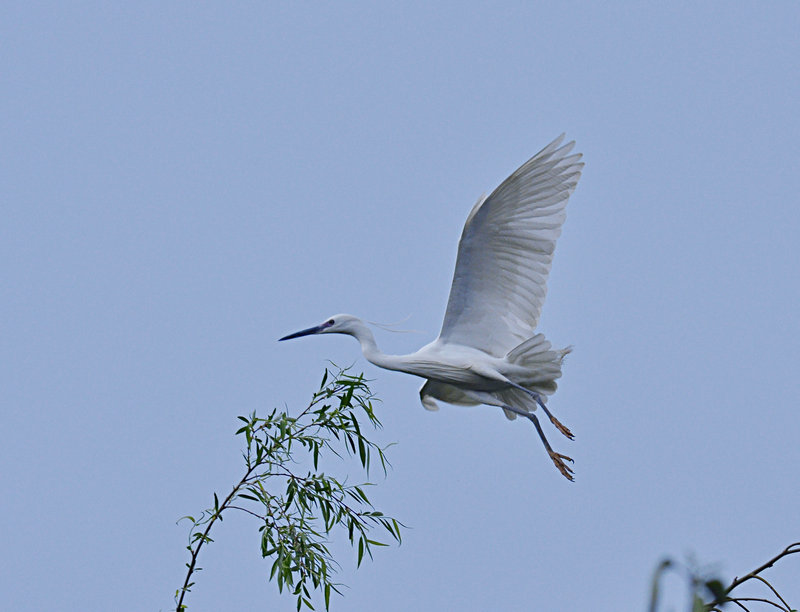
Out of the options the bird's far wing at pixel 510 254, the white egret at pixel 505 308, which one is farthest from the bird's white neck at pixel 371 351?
the bird's far wing at pixel 510 254

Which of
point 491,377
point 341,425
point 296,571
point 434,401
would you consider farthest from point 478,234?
point 296,571

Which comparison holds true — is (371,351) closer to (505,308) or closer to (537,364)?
(505,308)

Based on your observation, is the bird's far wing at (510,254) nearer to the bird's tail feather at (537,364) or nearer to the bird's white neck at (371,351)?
the bird's tail feather at (537,364)

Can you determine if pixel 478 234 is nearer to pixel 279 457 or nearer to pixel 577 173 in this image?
pixel 577 173

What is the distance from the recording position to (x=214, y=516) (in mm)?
3768

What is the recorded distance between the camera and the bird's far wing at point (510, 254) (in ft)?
19.8

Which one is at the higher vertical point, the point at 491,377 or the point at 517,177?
the point at 517,177

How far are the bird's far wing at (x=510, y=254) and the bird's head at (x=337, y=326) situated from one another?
0.54m

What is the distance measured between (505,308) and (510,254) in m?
0.37

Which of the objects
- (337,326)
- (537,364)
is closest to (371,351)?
(337,326)

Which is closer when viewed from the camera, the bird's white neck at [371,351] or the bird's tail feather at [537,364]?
the bird's tail feather at [537,364]

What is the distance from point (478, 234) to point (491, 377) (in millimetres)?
857

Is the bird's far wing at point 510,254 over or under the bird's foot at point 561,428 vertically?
over

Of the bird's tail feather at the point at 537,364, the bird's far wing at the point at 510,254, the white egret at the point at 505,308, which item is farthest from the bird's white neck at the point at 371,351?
the bird's tail feather at the point at 537,364
